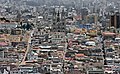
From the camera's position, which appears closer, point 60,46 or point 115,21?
point 60,46

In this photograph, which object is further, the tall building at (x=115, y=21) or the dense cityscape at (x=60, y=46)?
the tall building at (x=115, y=21)

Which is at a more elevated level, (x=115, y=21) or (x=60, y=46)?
(x=115, y=21)

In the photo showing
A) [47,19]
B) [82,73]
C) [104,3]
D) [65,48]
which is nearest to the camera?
[82,73]

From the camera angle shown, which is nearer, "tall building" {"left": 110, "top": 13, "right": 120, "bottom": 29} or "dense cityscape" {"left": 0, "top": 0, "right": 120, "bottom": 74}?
"dense cityscape" {"left": 0, "top": 0, "right": 120, "bottom": 74}

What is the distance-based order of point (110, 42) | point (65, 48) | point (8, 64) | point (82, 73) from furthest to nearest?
point (110, 42), point (65, 48), point (8, 64), point (82, 73)

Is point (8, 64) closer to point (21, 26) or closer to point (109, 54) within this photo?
point (109, 54)

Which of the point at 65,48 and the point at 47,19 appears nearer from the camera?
the point at 65,48

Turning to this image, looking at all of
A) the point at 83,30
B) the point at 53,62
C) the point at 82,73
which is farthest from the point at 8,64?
the point at 83,30
